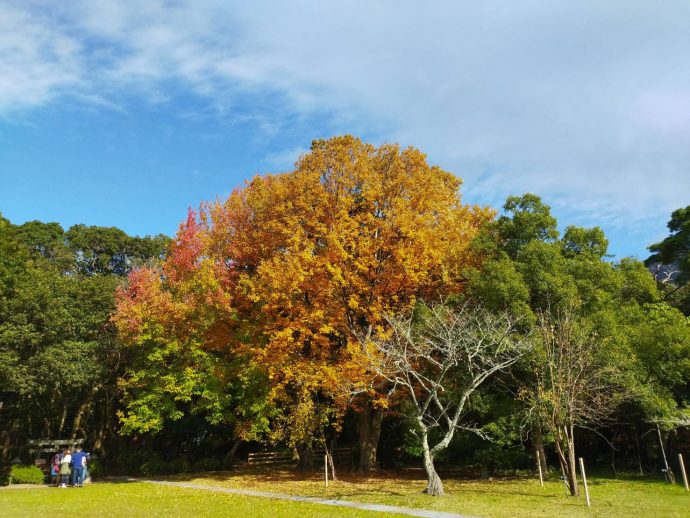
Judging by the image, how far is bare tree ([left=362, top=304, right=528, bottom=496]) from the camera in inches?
579

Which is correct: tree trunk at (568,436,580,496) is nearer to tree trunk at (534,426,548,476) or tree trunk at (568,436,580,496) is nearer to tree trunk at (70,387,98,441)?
tree trunk at (534,426,548,476)

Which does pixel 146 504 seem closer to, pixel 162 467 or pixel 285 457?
pixel 162 467

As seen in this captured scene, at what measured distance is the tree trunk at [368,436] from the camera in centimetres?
2241

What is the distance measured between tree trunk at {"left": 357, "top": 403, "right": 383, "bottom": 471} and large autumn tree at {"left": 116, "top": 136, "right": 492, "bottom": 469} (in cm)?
7

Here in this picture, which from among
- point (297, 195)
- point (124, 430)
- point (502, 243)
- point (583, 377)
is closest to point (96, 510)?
point (124, 430)

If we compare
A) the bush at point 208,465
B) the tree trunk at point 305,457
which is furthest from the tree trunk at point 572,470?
the bush at point 208,465

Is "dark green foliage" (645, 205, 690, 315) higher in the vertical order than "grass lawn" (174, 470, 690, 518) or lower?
higher

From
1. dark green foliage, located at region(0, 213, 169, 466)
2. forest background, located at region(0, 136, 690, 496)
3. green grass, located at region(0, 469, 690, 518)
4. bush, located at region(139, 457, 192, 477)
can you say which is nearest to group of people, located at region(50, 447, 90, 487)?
green grass, located at region(0, 469, 690, 518)

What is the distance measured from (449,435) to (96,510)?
31.4 ft

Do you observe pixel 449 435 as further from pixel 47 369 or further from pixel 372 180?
pixel 47 369

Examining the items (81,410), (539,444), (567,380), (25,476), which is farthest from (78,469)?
(567,380)

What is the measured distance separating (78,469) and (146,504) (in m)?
7.51

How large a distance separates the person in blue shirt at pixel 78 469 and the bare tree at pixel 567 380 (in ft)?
54.8

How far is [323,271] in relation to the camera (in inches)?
757
